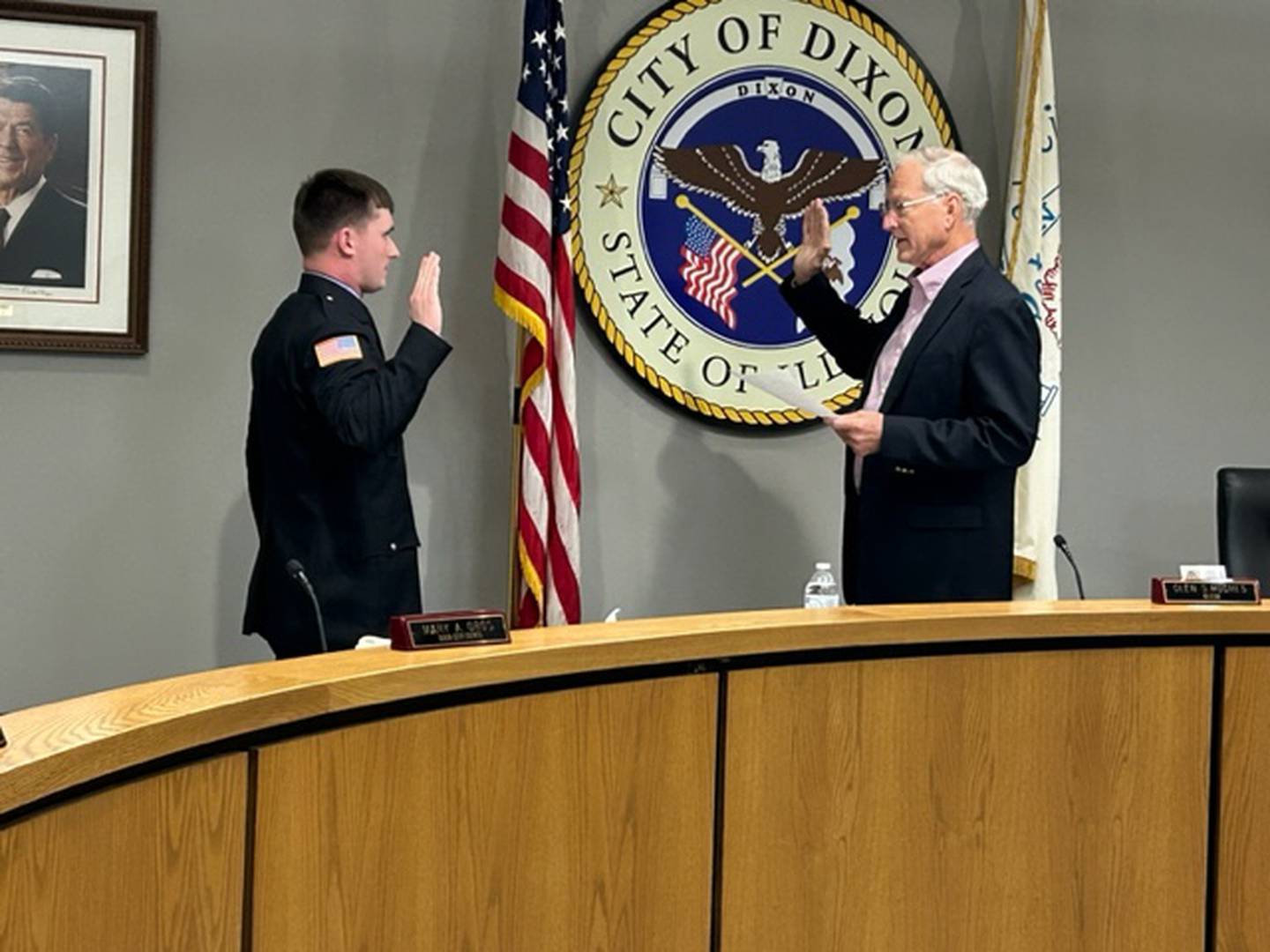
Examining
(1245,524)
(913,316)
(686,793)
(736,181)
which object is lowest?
(686,793)

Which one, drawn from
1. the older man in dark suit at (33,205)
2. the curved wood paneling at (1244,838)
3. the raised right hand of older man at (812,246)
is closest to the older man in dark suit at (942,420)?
the raised right hand of older man at (812,246)

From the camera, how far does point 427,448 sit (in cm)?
414

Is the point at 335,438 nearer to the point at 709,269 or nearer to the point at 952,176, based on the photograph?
the point at 952,176

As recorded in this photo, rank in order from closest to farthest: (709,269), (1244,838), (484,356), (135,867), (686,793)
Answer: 1. (135,867)
2. (686,793)
3. (1244,838)
4. (484,356)
5. (709,269)

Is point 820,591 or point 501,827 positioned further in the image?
point 820,591

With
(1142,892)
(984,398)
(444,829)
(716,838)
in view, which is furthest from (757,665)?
(984,398)

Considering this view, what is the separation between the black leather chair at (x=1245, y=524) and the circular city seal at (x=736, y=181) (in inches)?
40.3

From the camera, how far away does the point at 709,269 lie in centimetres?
432

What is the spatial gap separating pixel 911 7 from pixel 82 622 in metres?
2.54

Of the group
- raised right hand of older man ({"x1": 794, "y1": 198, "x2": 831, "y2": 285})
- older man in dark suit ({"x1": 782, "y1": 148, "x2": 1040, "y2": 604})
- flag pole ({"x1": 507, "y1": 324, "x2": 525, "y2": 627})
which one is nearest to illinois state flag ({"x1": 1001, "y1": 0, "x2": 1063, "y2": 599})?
raised right hand of older man ({"x1": 794, "y1": 198, "x2": 831, "y2": 285})

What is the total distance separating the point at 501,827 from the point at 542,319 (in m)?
2.24

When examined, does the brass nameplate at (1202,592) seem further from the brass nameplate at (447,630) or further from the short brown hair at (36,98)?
the short brown hair at (36,98)

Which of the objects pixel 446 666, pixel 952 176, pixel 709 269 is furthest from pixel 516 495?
pixel 446 666

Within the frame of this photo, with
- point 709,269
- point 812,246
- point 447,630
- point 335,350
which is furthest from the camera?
point 709,269
